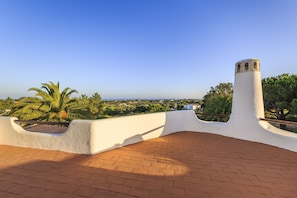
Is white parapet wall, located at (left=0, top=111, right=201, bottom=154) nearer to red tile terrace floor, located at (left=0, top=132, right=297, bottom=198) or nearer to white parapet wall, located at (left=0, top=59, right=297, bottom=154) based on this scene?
white parapet wall, located at (left=0, top=59, right=297, bottom=154)

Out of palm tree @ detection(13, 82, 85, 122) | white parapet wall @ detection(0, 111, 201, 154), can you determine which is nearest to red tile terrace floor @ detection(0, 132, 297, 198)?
white parapet wall @ detection(0, 111, 201, 154)

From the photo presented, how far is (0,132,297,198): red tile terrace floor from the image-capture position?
6.24 ft

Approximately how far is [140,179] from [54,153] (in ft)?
7.94

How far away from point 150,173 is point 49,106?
25.6 feet

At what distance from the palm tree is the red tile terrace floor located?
4190 mm

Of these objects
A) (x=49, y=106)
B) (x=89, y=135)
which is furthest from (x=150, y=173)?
(x=49, y=106)

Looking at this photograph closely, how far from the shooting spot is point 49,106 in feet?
25.2

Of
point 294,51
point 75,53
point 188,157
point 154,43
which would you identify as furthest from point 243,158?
point 75,53

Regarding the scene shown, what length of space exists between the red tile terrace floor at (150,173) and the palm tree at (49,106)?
419 cm

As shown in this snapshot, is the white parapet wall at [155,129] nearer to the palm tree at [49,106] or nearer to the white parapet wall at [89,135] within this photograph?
the white parapet wall at [89,135]

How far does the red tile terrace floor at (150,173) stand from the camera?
1.90 metres

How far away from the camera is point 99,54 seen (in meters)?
11.1

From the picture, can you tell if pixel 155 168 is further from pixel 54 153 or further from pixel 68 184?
pixel 54 153

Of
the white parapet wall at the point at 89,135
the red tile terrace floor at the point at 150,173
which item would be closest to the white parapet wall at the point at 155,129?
the white parapet wall at the point at 89,135
